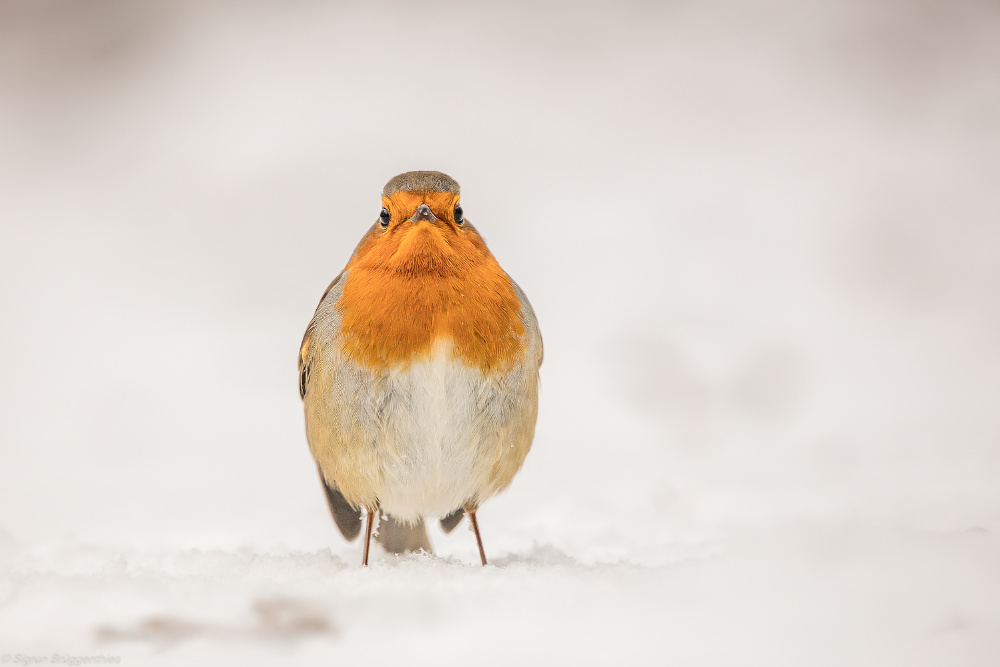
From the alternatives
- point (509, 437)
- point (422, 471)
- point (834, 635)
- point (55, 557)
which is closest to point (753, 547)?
point (834, 635)

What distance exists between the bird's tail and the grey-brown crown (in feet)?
4.18

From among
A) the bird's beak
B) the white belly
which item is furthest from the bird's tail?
the bird's beak

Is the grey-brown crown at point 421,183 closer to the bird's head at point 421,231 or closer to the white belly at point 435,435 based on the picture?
the bird's head at point 421,231

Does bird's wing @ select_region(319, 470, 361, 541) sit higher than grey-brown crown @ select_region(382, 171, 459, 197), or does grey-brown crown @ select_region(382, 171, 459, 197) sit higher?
grey-brown crown @ select_region(382, 171, 459, 197)

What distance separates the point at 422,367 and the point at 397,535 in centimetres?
98

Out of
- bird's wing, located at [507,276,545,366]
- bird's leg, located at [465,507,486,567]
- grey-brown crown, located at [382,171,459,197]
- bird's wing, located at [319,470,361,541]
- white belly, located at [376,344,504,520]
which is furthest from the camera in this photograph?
bird's wing, located at [319,470,361,541]

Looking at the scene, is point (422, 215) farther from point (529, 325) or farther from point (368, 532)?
point (368, 532)

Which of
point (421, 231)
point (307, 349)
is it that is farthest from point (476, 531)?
point (421, 231)

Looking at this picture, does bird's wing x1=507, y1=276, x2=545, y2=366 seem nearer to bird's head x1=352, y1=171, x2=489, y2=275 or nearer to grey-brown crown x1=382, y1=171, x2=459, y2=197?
bird's head x1=352, y1=171, x2=489, y2=275

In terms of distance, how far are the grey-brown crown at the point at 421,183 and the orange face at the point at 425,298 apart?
18 millimetres

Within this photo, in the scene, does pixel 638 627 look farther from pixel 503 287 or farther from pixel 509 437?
pixel 503 287

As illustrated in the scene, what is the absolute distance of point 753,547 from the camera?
2.54 metres

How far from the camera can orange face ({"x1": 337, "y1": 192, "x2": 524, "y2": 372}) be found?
A: 2.63m

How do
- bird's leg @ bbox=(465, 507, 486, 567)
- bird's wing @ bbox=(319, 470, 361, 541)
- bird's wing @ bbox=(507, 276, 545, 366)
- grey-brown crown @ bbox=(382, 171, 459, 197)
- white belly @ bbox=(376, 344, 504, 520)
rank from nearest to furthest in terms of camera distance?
white belly @ bbox=(376, 344, 504, 520) < grey-brown crown @ bbox=(382, 171, 459, 197) < bird's wing @ bbox=(507, 276, 545, 366) < bird's leg @ bbox=(465, 507, 486, 567) < bird's wing @ bbox=(319, 470, 361, 541)
